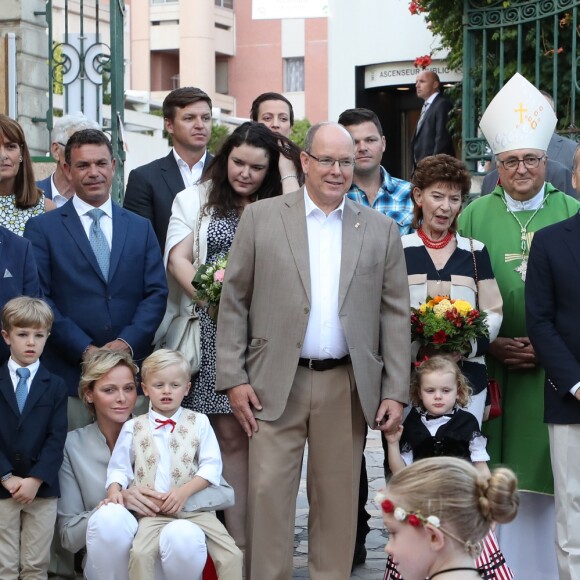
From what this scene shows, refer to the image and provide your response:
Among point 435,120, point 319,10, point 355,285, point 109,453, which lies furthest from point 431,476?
point 319,10

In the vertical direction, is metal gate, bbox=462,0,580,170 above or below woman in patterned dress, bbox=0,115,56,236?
above

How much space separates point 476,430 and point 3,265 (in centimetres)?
225

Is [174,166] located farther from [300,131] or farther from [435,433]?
[300,131]

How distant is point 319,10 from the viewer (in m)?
20.6

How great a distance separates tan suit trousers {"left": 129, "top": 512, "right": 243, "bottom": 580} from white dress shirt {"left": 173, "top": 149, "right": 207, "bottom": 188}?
1.97 metres

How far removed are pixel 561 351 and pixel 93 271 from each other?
86.4 inches

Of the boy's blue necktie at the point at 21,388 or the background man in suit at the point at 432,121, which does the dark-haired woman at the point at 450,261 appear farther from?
the background man in suit at the point at 432,121

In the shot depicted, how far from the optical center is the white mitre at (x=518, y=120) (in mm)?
6305

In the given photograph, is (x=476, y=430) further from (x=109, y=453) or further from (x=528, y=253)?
(x=109, y=453)

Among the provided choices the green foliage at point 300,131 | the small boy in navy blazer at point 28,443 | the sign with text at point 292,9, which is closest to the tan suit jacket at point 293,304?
the small boy in navy blazer at point 28,443

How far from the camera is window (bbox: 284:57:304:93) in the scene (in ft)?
146

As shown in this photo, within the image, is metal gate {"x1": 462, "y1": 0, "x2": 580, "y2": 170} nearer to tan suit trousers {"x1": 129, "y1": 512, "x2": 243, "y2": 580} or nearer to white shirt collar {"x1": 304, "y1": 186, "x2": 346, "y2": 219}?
white shirt collar {"x1": 304, "y1": 186, "x2": 346, "y2": 219}

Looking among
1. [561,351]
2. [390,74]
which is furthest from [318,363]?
[390,74]

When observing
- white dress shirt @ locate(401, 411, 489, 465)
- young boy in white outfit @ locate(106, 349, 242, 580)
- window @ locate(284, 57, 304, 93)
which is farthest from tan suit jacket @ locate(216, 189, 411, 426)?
window @ locate(284, 57, 304, 93)
